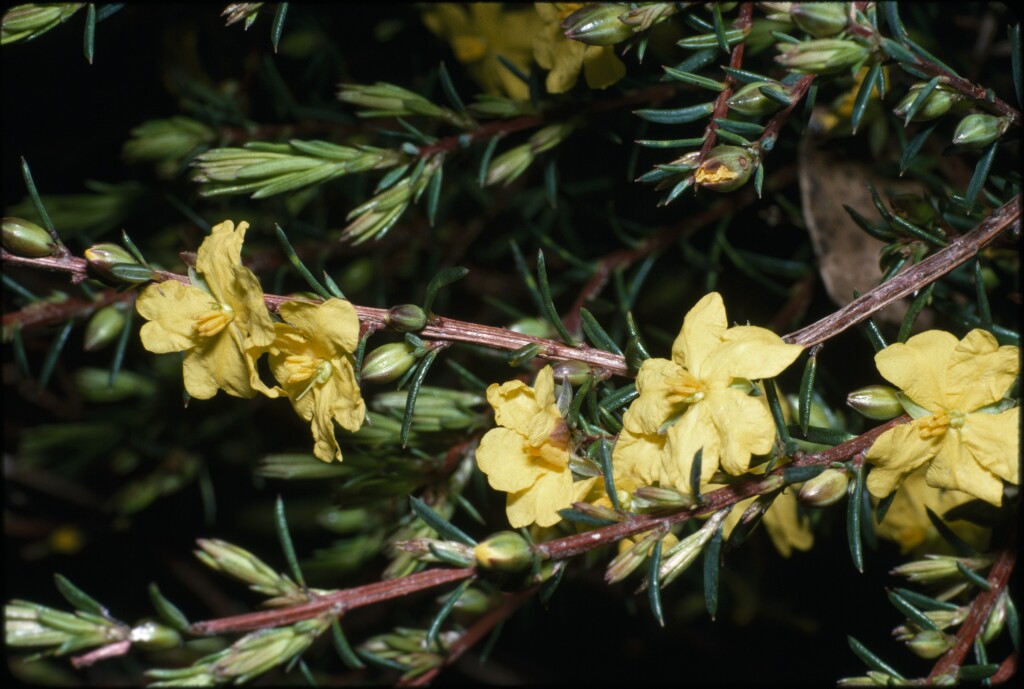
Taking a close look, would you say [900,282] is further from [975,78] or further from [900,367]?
[975,78]

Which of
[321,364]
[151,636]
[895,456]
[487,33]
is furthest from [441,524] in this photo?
[487,33]

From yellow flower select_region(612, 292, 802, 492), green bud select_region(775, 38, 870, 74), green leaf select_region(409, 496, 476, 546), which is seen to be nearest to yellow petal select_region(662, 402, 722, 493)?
yellow flower select_region(612, 292, 802, 492)

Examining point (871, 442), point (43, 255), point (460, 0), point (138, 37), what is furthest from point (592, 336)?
point (138, 37)

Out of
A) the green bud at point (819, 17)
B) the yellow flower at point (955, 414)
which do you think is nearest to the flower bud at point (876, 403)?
the yellow flower at point (955, 414)

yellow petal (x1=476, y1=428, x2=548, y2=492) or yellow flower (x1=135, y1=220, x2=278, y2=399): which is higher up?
yellow flower (x1=135, y1=220, x2=278, y2=399)

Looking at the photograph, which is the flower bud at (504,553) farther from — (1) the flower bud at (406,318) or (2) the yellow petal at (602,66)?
(2) the yellow petal at (602,66)

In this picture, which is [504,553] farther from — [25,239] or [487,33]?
[487,33]

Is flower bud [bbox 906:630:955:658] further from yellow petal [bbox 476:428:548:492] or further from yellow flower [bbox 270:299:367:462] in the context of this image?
yellow flower [bbox 270:299:367:462]
